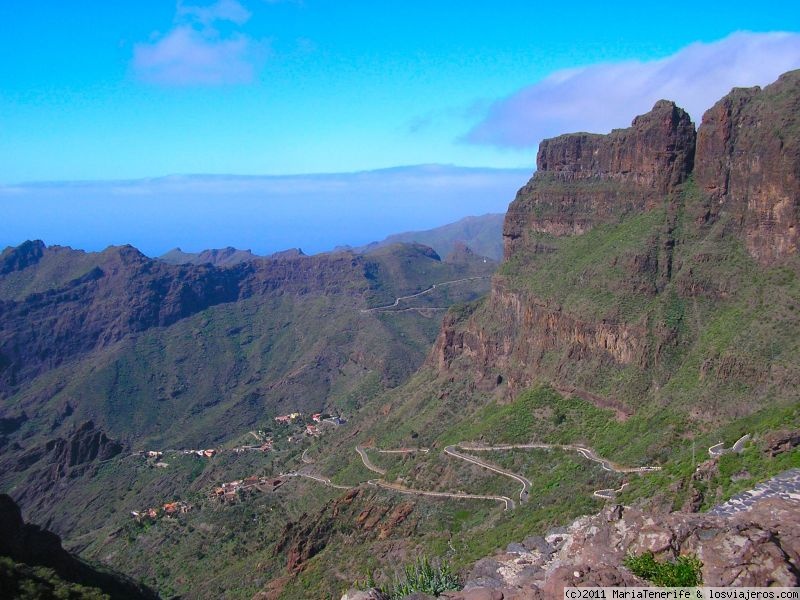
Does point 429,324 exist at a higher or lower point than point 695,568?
lower

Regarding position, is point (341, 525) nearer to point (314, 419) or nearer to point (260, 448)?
point (260, 448)

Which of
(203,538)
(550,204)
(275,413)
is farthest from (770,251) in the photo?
(275,413)

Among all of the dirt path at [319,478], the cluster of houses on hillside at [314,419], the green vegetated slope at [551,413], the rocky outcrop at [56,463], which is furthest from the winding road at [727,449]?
the rocky outcrop at [56,463]

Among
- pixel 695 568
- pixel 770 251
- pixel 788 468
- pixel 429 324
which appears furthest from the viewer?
pixel 429 324

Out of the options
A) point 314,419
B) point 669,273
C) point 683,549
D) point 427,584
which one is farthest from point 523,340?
point 683,549

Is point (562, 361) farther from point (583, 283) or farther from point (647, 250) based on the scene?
point (647, 250)

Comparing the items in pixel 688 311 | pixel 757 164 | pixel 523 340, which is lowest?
pixel 523 340

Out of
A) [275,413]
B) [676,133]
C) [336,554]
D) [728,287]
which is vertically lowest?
[275,413]
